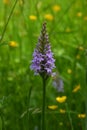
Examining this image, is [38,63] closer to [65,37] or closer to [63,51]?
[63,51]

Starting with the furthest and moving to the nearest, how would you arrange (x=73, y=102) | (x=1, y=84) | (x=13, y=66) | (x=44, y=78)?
(x=13, y=66) < (x=1, y=84) < (x=73, y=102) < (x=44, y=78)

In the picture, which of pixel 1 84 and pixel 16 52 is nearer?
pixel 1 84

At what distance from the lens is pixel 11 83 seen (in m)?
3.45

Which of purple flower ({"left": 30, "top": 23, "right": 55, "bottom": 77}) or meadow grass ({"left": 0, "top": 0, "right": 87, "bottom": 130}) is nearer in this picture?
purple flower ({"left": 30, "top": 23, "right": 55, "bottom": 77})

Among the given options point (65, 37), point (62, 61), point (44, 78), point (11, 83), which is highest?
point (65, 37)

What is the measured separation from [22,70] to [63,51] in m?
0.48

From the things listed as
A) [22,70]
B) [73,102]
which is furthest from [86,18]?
[73,102]

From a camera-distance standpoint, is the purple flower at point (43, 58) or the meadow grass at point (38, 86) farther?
the meadow grass at point (38, 86)

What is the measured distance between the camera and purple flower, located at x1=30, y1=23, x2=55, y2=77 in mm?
1829

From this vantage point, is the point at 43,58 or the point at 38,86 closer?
the point at 43,58

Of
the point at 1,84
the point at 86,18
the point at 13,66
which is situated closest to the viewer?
the point at 1,84

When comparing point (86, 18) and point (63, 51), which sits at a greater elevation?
point (86, 18)

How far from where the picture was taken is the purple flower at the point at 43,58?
183 centimetres

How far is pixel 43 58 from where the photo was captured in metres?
1.84
